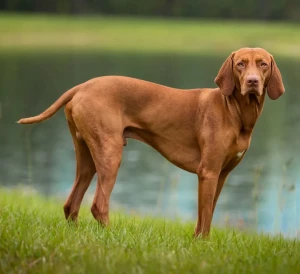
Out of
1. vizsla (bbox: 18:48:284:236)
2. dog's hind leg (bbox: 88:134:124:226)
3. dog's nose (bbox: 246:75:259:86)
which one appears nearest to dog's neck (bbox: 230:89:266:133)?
vizsla (bbox: 18:48:284:236)

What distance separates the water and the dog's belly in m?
1.53

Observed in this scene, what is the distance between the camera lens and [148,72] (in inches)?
1555

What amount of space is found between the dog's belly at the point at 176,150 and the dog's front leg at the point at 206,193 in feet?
0.74

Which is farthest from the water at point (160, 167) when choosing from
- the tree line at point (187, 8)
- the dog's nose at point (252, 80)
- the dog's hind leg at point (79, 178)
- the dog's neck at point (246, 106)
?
the tree line at point (187, 8)

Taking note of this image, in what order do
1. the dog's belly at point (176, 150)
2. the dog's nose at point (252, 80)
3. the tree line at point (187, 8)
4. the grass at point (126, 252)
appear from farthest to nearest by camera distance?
the tree line at point (187, 8) → the dog's belly at point (176, 150) → the dog's nose at point (252, 80) → the grass at point (126, 252)

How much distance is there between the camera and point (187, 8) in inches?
2559

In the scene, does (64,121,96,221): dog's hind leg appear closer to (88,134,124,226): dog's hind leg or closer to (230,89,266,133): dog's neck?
(88,134,124,226): dog's hind leg

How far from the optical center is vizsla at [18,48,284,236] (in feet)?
23.2

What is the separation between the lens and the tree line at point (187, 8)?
62.1 meters

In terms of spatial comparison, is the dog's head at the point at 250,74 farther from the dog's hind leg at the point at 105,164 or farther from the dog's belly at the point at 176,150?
the dog's hind leg at the point at 105,164

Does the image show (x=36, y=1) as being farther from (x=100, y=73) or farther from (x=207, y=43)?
(x=100, y=73)

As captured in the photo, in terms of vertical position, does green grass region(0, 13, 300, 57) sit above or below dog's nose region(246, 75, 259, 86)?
below

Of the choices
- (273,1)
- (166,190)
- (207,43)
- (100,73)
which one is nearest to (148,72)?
(100,73)

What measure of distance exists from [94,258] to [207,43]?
167 ft
